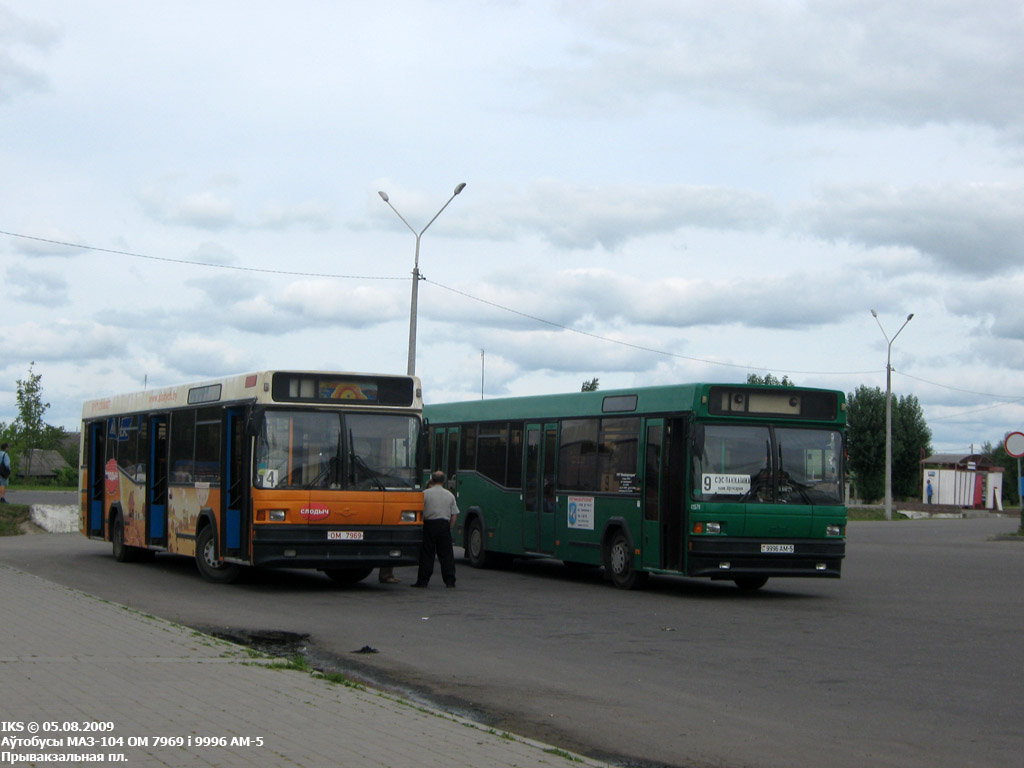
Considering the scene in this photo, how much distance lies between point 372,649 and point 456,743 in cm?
457

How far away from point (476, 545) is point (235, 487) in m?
6.76

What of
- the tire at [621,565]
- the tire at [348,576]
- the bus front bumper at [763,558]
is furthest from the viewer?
the tire at [348,576]

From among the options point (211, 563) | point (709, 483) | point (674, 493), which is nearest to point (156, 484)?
point (211, 563)

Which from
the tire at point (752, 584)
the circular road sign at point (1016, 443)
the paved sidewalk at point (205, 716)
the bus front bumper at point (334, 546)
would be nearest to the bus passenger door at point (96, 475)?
the bus front bumper at point (334, 546)

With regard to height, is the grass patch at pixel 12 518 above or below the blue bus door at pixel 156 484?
below

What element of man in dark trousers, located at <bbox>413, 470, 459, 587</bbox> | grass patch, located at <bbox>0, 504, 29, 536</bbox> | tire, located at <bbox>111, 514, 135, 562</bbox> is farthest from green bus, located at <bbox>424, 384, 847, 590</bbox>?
grass patch, located at <bbox>0, 504, 29, 536</bbox>

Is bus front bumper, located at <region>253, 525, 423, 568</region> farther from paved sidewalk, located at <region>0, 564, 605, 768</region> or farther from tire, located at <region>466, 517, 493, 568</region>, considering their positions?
paved sidewalk, located at <region>0, 564, 605, 768</region>

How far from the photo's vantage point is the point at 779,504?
17281 mm

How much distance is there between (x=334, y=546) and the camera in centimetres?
1669

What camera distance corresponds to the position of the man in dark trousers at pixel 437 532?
18.0 meters

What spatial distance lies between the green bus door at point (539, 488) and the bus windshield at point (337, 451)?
146 inches

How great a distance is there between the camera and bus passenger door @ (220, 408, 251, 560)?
16.8 meters

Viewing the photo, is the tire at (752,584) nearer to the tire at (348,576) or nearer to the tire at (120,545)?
the tire at (348,576)

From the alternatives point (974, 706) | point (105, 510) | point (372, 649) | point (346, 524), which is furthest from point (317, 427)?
point (974, 706)
